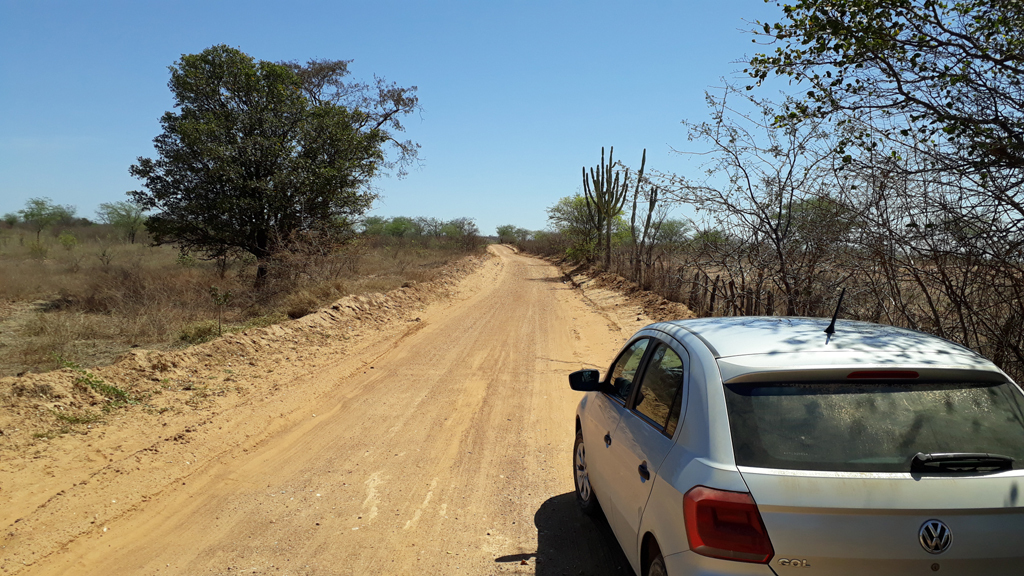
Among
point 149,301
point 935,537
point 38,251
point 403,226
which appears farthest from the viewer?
point 403,226

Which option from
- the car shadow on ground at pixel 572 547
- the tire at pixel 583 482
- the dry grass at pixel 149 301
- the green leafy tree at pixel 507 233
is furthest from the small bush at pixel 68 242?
the green leafy tree at pixel 507 233

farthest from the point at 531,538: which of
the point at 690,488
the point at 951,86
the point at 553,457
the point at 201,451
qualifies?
the point at 951,86

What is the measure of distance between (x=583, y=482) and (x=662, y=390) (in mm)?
1679

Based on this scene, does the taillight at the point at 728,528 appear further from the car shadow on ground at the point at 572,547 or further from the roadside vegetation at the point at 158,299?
the roadside vegetation at the point at 158,299

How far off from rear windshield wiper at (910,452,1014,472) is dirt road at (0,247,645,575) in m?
1.97

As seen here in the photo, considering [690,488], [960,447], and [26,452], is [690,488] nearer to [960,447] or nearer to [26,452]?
[960,447]

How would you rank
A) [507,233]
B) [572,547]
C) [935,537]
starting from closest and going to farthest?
[935,537] → [572,547] → [507,233]

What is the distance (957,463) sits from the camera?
2.24 metres

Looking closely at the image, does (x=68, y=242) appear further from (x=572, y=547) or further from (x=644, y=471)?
(x=644, y=471)

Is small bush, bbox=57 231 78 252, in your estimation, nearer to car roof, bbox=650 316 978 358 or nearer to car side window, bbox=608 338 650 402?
car side window, bbox=608 338 650 402

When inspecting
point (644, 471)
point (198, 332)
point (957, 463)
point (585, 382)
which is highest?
point (957, 463)

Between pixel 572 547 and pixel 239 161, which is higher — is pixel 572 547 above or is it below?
below

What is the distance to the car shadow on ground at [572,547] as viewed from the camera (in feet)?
12.1

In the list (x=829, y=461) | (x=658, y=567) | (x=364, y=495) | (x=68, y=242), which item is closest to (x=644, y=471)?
(x=658, y=567)
